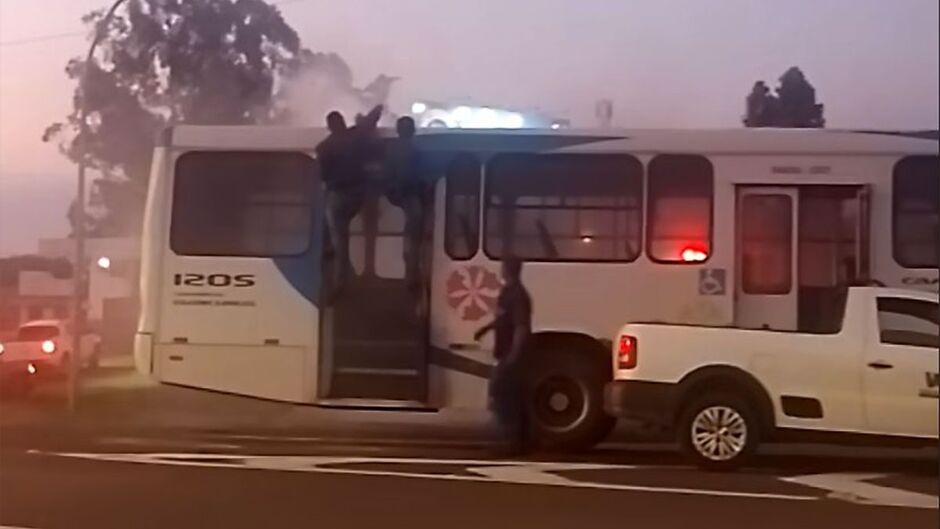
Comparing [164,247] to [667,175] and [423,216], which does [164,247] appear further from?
[667,175]

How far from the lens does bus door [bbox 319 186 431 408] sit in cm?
1051

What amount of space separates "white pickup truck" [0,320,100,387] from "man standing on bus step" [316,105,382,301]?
6.46 feet

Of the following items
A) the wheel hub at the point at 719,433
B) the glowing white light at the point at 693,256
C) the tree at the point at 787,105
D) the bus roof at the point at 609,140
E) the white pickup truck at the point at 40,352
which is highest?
the tree at the point at 787,105

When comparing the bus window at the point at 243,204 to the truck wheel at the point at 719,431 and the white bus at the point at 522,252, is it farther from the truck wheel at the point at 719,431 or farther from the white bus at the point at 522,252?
the truck wheel at the point at 719,431

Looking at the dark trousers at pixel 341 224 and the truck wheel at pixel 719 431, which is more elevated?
the dark trousers at pixel 341 224

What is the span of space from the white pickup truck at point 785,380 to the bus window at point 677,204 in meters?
0.54

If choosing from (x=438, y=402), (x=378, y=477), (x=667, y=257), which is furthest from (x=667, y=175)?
(x=378, y=477)

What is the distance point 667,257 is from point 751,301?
0.64 meters

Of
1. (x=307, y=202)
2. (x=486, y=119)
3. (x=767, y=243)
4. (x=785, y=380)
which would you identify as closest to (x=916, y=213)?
(x=767, y=243)

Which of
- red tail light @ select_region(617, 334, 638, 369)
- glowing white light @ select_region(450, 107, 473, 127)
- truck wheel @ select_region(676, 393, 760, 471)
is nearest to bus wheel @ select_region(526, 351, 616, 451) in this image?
red tail light @ select_region(617, 334, 638, 369)

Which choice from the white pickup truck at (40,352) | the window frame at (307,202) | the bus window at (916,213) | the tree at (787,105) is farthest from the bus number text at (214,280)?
the bus window at (916,213)

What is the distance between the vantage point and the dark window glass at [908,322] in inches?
379

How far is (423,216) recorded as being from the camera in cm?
1067

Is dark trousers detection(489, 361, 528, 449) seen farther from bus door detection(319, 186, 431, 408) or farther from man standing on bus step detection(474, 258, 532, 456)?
bus door detection(319, 186, 431, 408)
